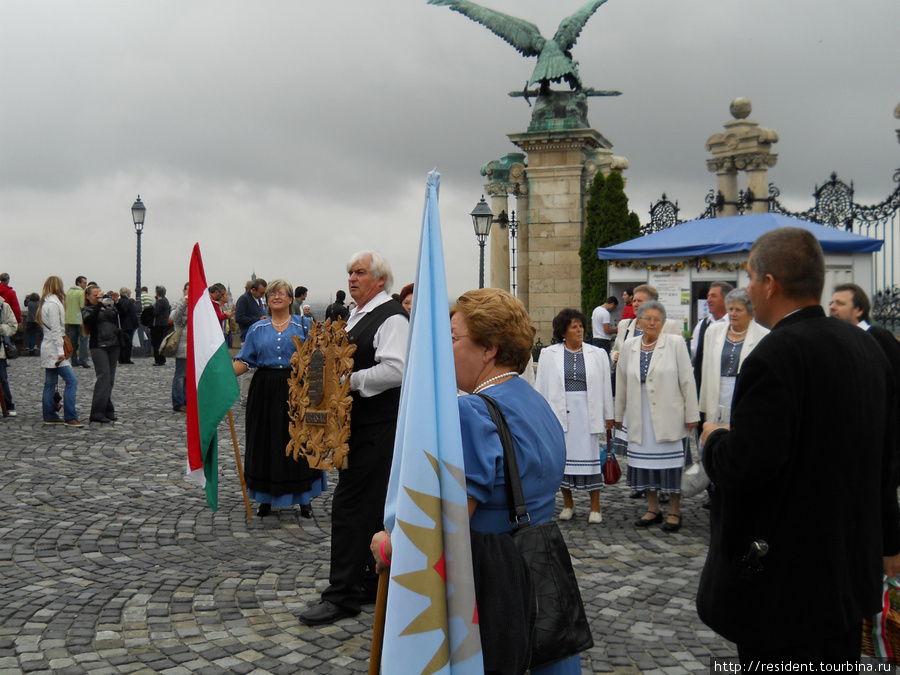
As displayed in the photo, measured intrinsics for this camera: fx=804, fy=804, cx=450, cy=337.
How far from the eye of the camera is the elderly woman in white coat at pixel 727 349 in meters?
6.30

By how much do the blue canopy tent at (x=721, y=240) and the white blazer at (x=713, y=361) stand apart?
5121 mm

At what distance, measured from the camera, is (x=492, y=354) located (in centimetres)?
245

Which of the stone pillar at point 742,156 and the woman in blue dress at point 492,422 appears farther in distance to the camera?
the stone pillar at point 742,156

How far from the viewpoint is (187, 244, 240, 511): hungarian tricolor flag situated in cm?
602

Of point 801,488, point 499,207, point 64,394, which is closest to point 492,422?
point 801,488

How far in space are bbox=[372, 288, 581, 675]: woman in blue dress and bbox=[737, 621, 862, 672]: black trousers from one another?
575mm

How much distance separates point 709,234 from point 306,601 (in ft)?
31.6

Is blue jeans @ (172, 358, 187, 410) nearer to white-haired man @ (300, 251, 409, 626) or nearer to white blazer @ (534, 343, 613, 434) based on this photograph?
white blazer @ (534, 343, 613, 434)

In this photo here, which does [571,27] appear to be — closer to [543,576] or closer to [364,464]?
[364,464]

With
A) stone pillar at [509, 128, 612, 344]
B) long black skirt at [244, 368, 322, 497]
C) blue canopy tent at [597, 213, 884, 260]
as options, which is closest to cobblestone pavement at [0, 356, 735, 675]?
long black skirt at [244, 368, 322, 497]

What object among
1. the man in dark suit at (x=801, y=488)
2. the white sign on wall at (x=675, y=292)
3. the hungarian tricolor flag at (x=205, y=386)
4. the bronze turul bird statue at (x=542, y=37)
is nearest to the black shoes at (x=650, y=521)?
the hungarian tricolor flag at (x=205, y=386)

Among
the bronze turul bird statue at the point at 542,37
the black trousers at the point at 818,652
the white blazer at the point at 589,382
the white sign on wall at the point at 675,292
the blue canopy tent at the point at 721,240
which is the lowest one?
the black trousers at the point at 818,652

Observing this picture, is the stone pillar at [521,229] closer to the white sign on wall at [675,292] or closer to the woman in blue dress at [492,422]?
the white sign on wall at [675,292]

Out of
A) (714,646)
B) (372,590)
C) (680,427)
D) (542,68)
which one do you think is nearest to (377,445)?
(372,590)
